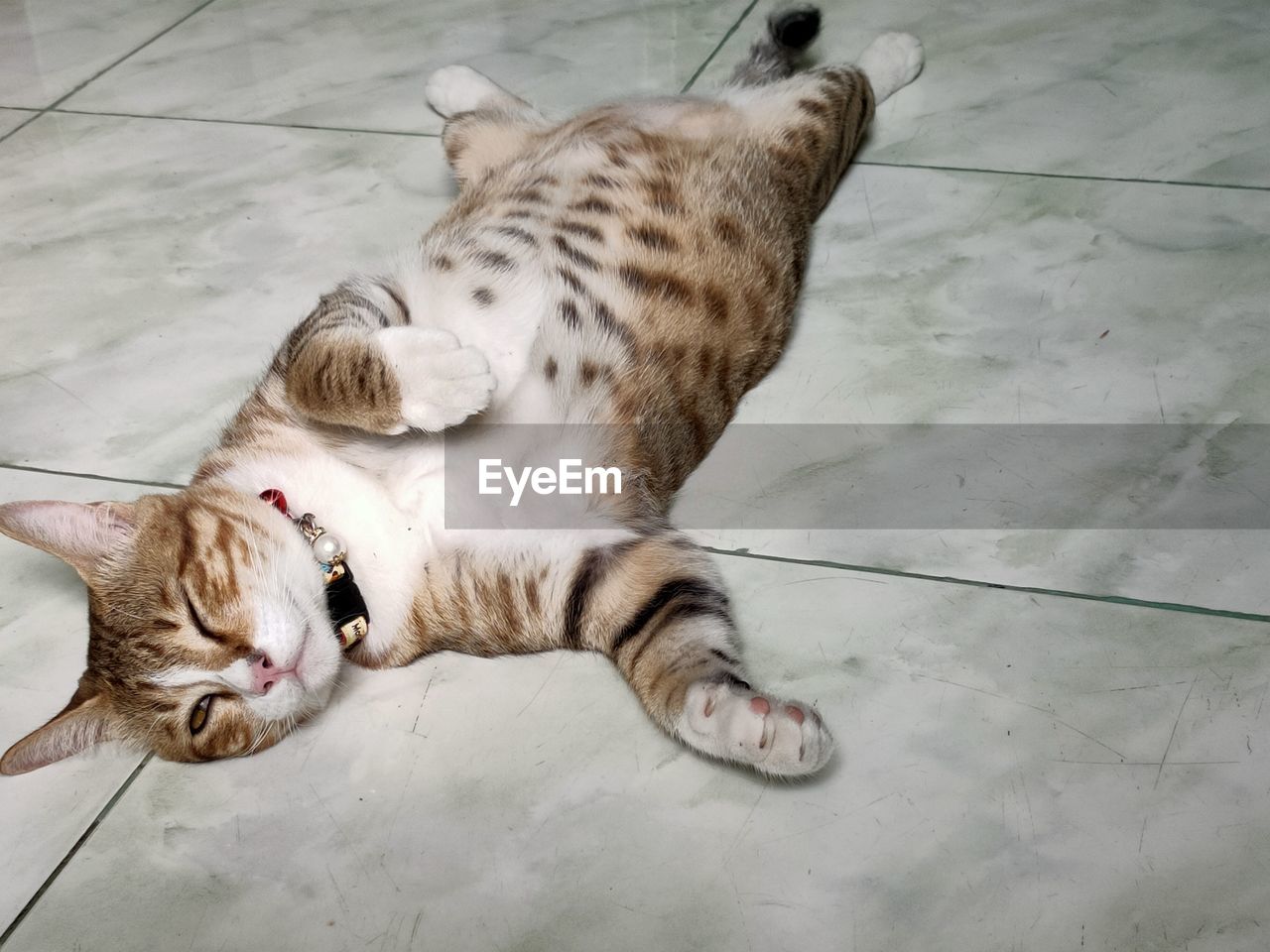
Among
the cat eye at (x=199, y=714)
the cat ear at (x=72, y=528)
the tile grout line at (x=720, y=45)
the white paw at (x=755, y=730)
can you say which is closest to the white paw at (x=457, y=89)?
the tile grout line at (x=720, y=45)

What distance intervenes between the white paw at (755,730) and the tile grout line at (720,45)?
2.14 m

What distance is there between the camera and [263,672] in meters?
1.79

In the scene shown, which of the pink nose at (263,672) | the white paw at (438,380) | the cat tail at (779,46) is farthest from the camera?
the cat tail at (779,46)

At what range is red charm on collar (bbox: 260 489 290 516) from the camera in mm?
2004

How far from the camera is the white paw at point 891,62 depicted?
3.36 m

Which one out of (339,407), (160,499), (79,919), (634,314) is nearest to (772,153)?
(634,314)

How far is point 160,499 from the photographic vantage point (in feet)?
6.64

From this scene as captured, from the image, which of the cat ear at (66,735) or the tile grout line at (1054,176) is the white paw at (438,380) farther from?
the tile grout line at (1054,176)

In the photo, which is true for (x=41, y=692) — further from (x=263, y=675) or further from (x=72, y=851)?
(x=263, y=675)

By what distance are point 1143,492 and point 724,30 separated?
2.26 meters

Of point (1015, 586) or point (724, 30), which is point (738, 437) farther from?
point (724, 30)

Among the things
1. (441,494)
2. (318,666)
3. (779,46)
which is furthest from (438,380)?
(779,46)

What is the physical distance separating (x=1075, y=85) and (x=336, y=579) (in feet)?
8.38

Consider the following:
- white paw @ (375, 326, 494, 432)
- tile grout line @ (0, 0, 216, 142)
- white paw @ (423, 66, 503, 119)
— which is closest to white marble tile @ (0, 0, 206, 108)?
tile grout line @ (0, 0, 216, 142)
